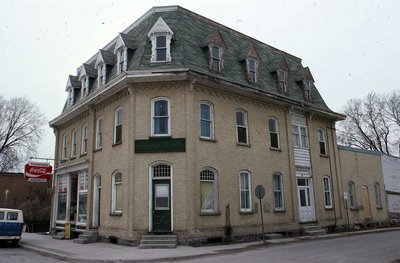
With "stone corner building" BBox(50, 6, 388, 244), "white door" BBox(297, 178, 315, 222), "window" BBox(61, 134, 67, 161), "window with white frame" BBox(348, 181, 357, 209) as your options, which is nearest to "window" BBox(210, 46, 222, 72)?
"stone corner building" BBox(50, 6, 388, 244)

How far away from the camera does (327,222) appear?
2342cm

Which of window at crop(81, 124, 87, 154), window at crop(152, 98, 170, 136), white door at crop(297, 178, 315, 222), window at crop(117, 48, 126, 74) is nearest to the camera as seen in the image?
window at crop(152, 98, 170, 136)

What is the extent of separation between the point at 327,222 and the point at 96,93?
16270mm

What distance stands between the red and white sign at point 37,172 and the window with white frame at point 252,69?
13.4 metres

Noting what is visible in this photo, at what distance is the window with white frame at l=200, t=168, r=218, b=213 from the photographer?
56.6 feet

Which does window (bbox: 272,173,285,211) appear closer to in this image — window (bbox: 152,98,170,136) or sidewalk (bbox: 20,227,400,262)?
sidewalk (bbox: 20,227,400,262)

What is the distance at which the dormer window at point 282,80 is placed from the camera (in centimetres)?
2323

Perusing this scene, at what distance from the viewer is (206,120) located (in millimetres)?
18203

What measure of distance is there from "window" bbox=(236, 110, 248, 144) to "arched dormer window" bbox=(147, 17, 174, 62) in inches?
201

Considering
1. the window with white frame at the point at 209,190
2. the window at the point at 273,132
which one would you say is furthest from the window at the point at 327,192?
the window with white frame at the point at 209,190

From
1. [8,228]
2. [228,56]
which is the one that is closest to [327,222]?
[228,56]

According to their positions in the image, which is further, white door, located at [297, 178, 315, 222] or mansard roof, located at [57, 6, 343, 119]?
white door, located at [297, 178, 315, 222]

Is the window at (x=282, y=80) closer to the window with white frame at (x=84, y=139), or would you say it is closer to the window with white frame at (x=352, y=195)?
the window with white frame at (x=352, y=195)

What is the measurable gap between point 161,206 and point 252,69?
32.4 feet
